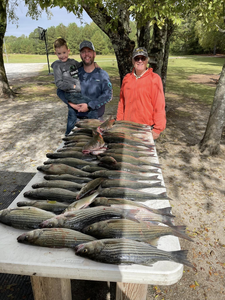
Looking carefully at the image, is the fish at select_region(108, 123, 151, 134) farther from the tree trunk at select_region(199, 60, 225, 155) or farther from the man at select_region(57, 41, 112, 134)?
the tree trunk at select_region(199, 60, 225, 155)

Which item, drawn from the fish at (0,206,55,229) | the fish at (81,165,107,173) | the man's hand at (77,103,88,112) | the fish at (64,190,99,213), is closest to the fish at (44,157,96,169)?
the fish at (81,165,107,173)

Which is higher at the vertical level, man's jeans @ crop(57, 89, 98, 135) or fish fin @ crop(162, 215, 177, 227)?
man's jeans @ crop(57, 89, 98, 135)

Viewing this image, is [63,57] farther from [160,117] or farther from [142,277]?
[142,277]

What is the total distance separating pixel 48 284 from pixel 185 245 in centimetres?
260

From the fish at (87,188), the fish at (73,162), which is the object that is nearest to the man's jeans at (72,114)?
the fish at (73,162)

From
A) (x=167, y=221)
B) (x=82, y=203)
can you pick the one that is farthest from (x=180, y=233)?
(x=82, y=203)

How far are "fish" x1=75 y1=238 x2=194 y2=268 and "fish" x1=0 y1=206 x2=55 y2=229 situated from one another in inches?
17.2

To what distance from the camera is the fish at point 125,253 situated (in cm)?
146

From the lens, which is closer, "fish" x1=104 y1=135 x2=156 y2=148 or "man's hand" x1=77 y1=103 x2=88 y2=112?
"fish" x1=104 y1=135 x2=156 y2=148

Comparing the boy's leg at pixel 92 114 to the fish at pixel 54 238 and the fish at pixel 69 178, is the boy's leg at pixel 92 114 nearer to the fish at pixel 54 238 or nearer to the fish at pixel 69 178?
the fish at pixel 69 178

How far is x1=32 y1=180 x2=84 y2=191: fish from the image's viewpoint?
Answer: 87.9 inches

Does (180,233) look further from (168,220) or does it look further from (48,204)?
(48,204)

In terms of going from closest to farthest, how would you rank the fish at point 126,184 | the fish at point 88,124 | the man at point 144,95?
the fish at point 126,184, the fish at point 88,124, the man at point 144,95

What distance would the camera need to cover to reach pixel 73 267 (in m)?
1.44
